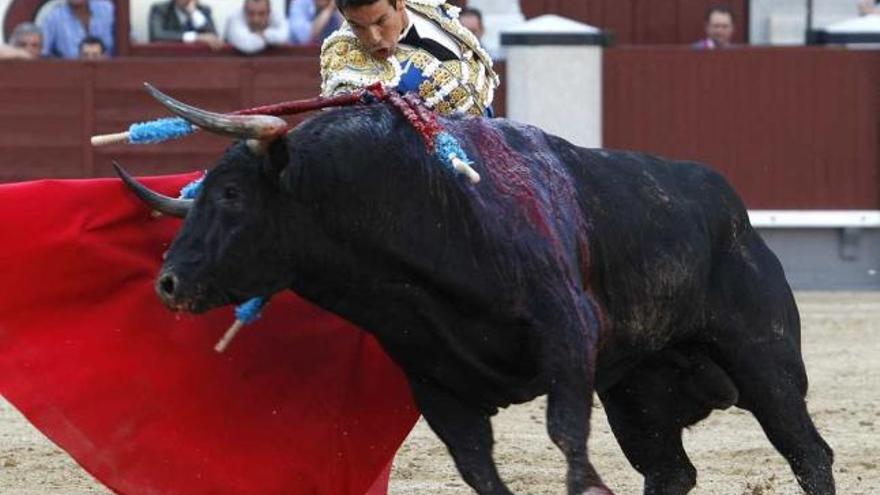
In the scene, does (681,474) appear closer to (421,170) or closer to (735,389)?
(735,389)

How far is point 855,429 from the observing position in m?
6.72

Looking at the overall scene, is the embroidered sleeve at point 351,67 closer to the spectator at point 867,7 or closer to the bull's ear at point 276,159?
the bull's ear at point 276,159

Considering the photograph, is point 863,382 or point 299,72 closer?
point 863,382

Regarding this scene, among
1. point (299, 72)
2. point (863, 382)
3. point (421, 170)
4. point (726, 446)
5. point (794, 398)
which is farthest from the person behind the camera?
point (299, 72)

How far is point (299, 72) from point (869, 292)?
9.74 feet

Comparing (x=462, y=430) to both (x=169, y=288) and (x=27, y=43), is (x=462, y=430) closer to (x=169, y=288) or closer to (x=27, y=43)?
(x=169, y=288)

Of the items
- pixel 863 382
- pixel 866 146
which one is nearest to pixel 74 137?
pixel 866 146

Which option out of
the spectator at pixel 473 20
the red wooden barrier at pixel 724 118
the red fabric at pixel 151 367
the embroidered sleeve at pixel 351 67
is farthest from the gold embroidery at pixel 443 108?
the red wooden barrier at pixel 724 118

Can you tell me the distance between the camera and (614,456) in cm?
632

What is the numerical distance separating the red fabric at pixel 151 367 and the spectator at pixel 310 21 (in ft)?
21.7

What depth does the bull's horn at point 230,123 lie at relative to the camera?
13.1 ft

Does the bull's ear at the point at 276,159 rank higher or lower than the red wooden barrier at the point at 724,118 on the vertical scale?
higher

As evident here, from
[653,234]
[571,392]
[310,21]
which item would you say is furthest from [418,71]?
[310,21]

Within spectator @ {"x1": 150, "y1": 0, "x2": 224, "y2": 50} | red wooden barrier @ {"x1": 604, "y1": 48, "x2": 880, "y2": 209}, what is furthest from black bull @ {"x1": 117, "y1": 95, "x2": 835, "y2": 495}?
spectator @ {"x1": 150, "y1": 0, "x2": 224, "y2": 50}
